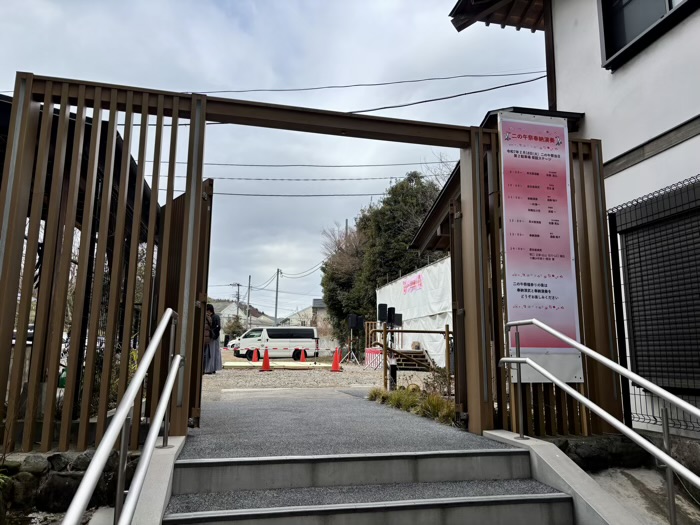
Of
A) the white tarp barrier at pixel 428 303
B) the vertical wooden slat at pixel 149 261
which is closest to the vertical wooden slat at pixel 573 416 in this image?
the vertical wooden slat at pixel 149 261

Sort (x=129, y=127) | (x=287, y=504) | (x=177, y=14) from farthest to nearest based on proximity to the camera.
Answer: (x=177, y=14) < (x=129, y=127) < (x=287, y=504)

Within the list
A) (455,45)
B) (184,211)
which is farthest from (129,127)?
(455,45)

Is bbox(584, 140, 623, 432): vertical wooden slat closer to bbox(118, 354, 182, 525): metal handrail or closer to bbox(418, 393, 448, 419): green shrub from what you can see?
bbox(418, 393, 448, 419): green shrub

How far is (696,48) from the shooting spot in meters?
5.03

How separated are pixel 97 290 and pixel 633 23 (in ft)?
20.4

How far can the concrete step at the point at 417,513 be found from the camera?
3.01m

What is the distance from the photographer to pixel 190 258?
14.6 ft

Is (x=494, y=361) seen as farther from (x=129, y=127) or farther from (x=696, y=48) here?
(x=129, y=127)

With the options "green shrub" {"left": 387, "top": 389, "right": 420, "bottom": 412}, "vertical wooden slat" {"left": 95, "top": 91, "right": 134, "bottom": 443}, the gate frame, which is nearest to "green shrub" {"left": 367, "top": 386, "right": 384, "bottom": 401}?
"green shrub" {"left": 387, "top": 389, "right": 420, "bottom": 412}

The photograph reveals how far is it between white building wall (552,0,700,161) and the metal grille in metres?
0.83

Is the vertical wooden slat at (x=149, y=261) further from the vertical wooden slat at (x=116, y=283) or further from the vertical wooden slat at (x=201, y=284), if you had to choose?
the vertical wooden slat at (x=201, y=284)

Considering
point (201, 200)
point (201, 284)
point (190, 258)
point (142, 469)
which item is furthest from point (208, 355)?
point (142, 469)

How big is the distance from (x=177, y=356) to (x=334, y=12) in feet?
25.3

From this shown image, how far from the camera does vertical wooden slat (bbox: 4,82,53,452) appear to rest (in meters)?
3.71
